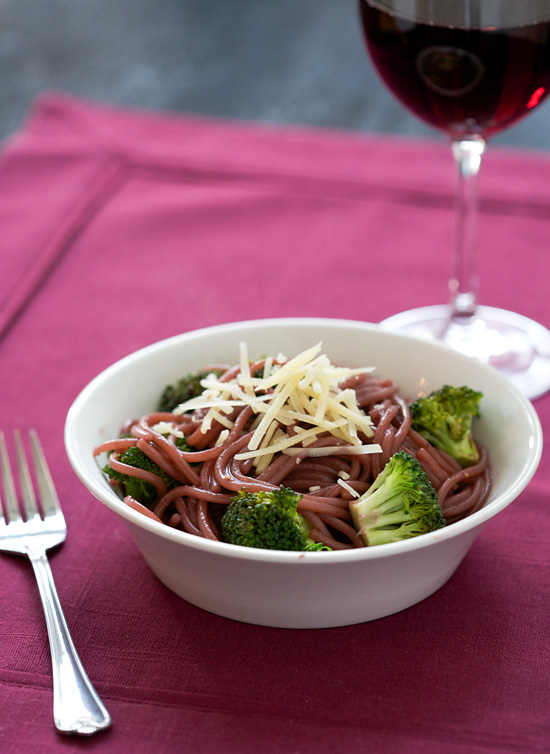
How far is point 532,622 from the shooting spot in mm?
1324

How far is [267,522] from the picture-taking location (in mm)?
1214

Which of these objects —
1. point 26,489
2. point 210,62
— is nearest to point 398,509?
point 26,489

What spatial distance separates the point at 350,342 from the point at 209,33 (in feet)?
9.61

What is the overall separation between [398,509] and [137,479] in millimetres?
412

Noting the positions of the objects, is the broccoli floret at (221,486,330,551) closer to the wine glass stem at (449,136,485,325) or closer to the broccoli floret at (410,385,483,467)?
the broccoli floret at (410,385,483,467)

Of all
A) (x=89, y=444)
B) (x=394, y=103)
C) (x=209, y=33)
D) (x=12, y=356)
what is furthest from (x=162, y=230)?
(x=209, y=33)

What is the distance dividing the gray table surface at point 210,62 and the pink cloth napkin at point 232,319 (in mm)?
631

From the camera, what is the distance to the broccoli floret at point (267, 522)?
1.21 metres

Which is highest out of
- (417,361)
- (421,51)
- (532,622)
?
(421,51)

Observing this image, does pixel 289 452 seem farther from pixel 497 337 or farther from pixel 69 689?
pixel 497 337

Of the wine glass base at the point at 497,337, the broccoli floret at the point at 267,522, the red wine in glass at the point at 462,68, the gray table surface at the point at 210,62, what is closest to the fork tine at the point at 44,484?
the broccoli floret at the point at 267,522

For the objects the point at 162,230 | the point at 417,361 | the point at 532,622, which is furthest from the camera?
the point at 162,230

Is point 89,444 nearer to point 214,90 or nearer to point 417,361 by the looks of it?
point 417,361

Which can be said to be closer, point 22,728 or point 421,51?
point 22,728
